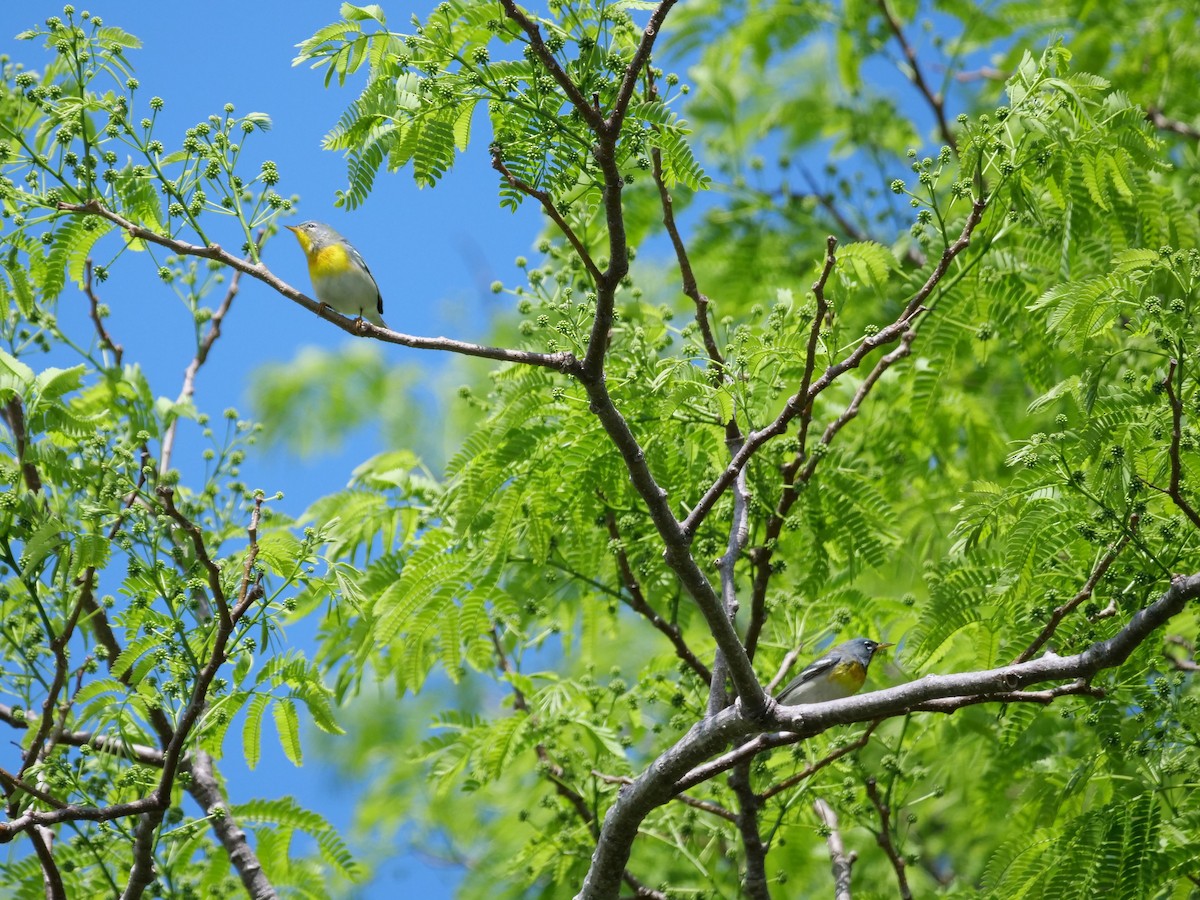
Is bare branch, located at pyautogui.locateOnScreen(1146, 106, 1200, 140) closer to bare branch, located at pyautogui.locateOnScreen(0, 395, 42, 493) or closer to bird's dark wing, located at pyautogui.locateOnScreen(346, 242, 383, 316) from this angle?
bird's dark wing, located at pyautogui.locateOnScreen(346, 242, 383, 316)

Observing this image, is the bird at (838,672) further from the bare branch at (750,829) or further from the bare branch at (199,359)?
the bare branch at (199,359)

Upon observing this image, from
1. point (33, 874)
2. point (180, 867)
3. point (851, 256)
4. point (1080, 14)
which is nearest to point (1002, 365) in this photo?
point (1080, 14)

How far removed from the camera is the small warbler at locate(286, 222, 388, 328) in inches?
228

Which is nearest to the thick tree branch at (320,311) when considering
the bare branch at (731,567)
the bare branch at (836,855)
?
the bare branch at (731,567)

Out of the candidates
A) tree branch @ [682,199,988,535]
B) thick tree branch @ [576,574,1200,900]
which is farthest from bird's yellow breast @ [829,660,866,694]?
tree branch @ [682,199,988,535]

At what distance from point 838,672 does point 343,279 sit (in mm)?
2927

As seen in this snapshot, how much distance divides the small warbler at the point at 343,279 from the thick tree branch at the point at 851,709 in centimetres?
288

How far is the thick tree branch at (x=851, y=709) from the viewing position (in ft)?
10.4

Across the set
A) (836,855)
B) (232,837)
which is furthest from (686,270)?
(232,837)

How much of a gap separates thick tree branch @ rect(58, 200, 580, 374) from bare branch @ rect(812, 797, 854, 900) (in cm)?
222

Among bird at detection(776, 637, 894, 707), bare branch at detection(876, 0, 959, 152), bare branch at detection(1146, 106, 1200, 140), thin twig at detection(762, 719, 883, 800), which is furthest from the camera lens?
bare branch at detection(876, 0, 959, 152)

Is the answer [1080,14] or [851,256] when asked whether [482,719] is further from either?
[1080,14]

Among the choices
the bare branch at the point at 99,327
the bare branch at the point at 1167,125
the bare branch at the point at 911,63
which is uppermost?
the bare branch at the point at 911,63

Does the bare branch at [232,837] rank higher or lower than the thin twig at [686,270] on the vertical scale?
lower
